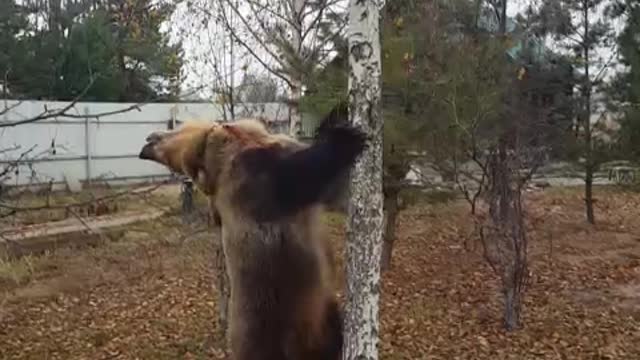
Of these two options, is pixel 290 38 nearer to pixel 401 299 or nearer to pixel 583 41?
pixel 401 299

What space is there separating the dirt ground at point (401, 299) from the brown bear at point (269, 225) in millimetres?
2247

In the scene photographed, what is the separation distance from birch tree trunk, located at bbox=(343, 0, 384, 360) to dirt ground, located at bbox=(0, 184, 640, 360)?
1023 mm

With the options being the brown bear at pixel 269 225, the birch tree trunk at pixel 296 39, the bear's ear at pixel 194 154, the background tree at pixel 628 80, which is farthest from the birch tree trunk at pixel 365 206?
the background tree at pixel 628 80

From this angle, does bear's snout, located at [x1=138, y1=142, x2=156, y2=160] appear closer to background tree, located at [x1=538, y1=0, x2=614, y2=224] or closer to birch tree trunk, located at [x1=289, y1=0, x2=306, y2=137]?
birch tree trunk, located at [x1=289, y1=0, x2=306, y2=137]

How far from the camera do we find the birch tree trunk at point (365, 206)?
3287mm

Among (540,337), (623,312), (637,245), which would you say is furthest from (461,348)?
(637,245)

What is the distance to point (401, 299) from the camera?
7.77 m

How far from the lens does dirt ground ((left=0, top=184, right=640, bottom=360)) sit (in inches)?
249

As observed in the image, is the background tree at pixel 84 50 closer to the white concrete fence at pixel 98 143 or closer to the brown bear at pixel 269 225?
the white concrete fence at pixel 98 143

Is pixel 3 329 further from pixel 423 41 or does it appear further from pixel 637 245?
pixel 637 245

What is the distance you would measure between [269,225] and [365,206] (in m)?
1.29

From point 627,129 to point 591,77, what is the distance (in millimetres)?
2663

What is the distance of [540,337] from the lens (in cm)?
645

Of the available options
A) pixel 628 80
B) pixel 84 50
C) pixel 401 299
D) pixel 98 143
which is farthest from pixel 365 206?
pixel 98 143
